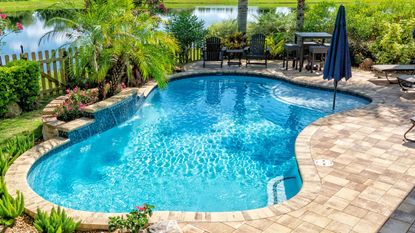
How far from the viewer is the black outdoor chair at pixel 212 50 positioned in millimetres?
15500

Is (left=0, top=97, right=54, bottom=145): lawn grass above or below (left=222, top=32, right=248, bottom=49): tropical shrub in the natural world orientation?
below

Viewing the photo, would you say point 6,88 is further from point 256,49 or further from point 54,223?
point 256,49

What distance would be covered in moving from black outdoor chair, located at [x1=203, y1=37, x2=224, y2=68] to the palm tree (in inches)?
186

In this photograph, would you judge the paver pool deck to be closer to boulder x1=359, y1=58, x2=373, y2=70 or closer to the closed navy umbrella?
the closed navy umbrella

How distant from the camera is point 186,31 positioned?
15.4 meters

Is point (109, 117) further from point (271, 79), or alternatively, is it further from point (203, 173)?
point (271, 79)

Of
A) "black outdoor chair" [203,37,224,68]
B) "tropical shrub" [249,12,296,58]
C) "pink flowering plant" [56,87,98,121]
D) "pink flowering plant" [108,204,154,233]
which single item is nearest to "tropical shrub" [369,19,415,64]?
"tropical shrub" [249,12,296,58]

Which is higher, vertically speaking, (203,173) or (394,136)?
(394,136)

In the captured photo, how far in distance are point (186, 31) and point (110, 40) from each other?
233 inches

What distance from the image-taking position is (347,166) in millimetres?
6977

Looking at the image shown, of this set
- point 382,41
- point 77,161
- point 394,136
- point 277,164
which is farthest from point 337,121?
point 382,41

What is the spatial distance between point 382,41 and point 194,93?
7275 millimetres

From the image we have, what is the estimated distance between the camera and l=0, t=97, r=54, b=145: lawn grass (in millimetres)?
8555

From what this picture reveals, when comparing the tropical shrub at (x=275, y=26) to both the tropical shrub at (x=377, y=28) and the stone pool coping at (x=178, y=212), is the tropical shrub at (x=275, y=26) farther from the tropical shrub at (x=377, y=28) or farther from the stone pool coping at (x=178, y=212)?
the stone pool coping at (x=178, y=212)
